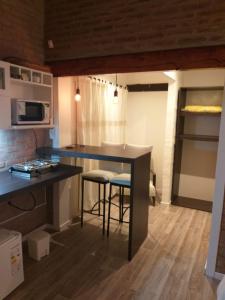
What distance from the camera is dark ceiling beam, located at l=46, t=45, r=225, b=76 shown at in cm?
222

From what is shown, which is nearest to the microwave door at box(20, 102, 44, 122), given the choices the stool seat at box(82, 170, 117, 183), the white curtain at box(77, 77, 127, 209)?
the white curtain at box(77, 77, 127, 209)

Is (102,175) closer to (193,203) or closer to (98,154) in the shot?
(98,154)

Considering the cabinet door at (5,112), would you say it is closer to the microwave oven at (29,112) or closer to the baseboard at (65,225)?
the microwave oven at (29,112)

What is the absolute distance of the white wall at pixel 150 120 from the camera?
4.66 meters

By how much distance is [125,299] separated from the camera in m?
2.10

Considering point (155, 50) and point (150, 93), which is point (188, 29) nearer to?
point (155, 50)

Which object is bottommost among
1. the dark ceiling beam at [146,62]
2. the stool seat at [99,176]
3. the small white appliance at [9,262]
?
the small white appliance at [9,262]

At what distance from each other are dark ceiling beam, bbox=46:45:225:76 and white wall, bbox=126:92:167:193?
2146 mm

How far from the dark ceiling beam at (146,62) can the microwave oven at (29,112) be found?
560 mm

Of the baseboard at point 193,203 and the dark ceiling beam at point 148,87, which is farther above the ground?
the dark ceiling beam at point 148,87

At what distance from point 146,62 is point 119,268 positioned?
220 cm

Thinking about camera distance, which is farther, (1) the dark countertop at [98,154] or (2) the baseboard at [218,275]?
(1) the dark countertop at [98,154]

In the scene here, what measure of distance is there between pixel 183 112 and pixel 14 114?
2788 mm

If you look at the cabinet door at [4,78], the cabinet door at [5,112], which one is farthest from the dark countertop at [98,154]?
the cabinet door at [4,78]
